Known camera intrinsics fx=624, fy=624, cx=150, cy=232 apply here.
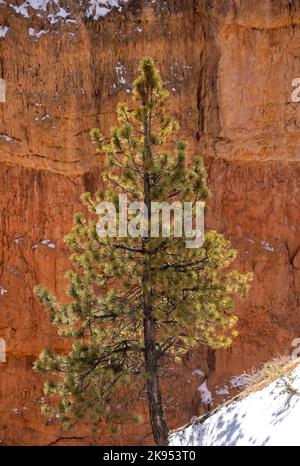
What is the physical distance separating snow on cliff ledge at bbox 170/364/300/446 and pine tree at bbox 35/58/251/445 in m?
0.71

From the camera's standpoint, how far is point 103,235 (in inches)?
352

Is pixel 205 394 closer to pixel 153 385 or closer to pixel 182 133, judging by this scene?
pixel 182 133

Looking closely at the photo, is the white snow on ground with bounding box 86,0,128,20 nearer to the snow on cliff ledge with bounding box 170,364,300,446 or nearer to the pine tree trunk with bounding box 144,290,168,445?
the pine tree trunk with bounding box 144,290,168,445

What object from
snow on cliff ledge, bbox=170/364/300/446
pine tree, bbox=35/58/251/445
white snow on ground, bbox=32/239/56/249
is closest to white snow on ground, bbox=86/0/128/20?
white snow on ground, bbox=32/239/56/249

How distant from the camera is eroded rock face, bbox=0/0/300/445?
648 inches

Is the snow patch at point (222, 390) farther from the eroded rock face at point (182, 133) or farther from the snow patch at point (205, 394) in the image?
the snow patch at point (205, 394)

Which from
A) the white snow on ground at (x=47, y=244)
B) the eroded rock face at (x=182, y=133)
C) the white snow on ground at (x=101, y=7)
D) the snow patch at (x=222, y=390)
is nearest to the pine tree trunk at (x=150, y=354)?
the eroded rock face at (x=182, y=133)

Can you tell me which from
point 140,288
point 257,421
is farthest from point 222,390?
point 257,421

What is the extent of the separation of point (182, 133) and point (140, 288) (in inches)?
331

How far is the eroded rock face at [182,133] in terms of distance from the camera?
16.5 metres

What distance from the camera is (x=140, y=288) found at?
30.1 ft

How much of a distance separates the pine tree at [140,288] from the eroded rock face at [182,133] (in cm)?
730

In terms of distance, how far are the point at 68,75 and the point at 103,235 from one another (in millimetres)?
8779
